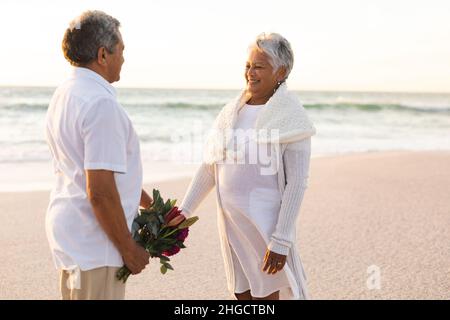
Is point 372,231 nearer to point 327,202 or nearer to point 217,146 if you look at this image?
point 327,202

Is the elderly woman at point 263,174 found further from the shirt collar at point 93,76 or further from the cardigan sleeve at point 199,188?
the shirt collar at point 93,76

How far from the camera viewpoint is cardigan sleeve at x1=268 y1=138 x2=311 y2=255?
325cm

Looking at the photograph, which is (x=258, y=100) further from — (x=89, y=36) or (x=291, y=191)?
(x=89, y=36)

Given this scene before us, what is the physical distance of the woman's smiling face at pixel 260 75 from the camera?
3324mm

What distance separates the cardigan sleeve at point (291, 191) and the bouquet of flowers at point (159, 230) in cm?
49

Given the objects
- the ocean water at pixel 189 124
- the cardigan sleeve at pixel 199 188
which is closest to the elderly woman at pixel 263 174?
the cardigan sleeve at pixel 199 188

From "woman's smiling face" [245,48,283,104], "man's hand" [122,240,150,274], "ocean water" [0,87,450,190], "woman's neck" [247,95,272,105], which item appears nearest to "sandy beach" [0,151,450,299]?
"woman's neck" [247,95,272,105]

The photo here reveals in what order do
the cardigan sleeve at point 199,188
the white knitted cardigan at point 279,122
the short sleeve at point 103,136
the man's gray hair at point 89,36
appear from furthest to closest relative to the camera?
the cardigan sleeve at point 199,188, the white knitted cardigan at point 279,122, the man's gray hair at point 89,36, the short sleeve at point 103,136

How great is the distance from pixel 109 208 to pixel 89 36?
723 mm

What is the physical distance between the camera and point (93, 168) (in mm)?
2469

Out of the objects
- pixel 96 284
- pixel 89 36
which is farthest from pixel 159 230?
pixel 89 36

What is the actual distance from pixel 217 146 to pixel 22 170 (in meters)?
8.96
